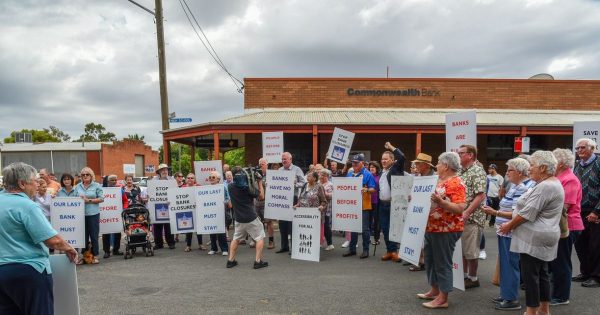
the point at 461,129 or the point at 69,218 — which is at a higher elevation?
Result: the point at 461,129

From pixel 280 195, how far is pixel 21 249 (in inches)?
210

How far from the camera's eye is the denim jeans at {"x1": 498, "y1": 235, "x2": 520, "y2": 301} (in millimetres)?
4613

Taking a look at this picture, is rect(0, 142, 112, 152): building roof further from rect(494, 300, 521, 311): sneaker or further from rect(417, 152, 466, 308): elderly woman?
rect(494, 300, 521, 311): sneaker

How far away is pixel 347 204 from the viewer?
24.9ft

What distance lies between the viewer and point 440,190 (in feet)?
14.4

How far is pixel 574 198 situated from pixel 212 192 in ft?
19.4

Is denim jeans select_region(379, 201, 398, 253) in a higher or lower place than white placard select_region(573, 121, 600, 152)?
lower

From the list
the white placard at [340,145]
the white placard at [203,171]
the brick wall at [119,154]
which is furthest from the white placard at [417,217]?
the brick wall at [119,154]

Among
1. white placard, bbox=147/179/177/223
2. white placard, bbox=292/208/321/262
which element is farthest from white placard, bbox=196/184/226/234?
white placard, bbox=292/208/321/262

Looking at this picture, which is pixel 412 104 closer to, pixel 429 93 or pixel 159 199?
pixel 429 93

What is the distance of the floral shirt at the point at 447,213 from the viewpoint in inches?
171

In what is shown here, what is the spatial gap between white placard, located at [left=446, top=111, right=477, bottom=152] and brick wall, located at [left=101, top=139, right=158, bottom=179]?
38241 millimetres

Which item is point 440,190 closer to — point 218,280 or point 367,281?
point 367,281

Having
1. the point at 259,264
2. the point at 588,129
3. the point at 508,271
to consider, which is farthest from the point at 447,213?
the point at 588,129
